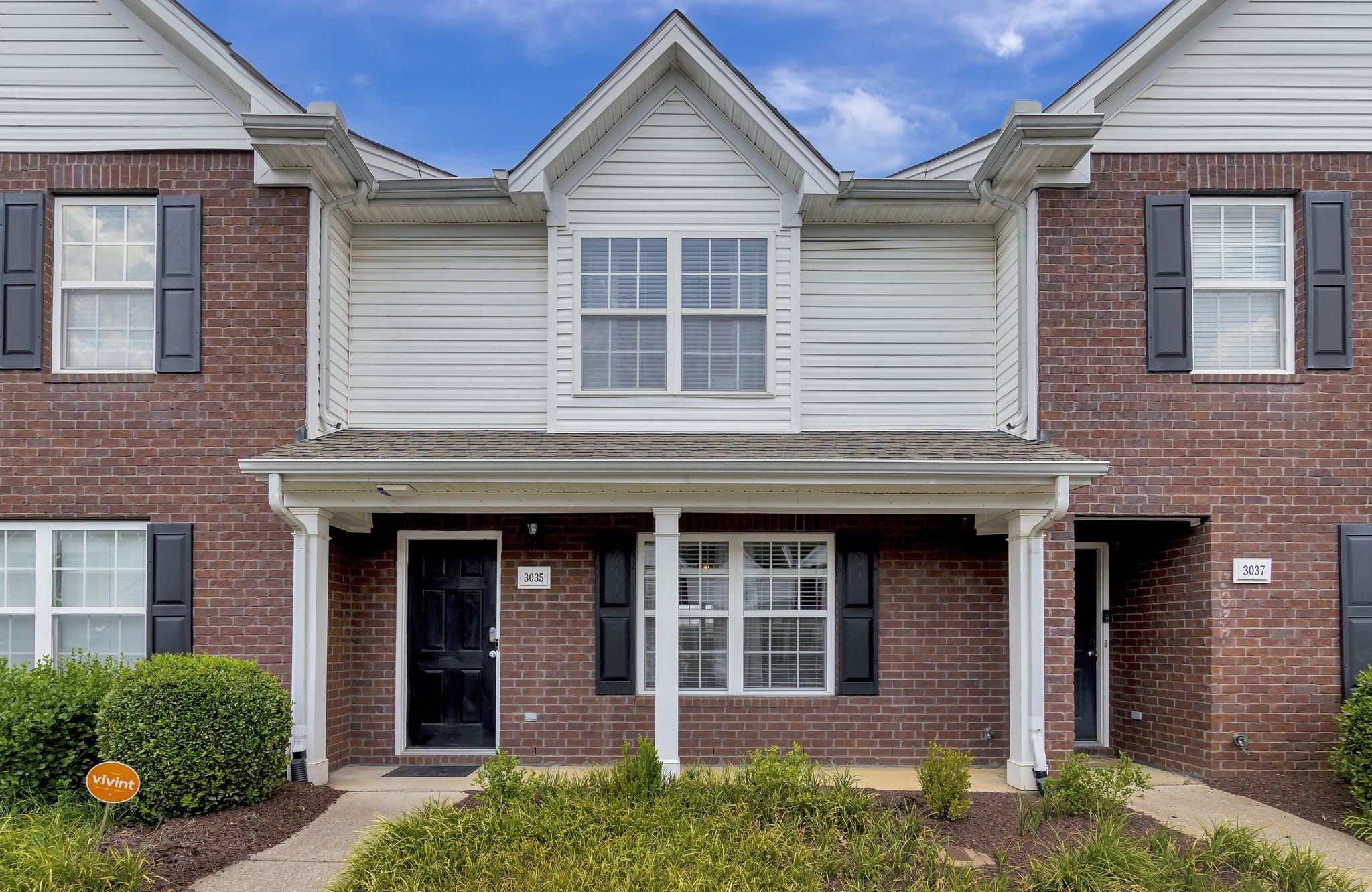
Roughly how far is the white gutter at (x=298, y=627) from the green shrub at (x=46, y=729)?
120cm

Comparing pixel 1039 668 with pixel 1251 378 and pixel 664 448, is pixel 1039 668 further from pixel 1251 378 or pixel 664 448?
pixel 664 448

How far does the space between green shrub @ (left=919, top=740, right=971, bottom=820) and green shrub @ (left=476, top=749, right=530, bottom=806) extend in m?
2.69

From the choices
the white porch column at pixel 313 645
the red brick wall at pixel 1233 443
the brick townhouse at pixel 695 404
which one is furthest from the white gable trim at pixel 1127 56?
the white porch column at pixel 313 645

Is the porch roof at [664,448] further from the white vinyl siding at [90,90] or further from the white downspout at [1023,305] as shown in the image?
the white vinyl siding at [90,90]

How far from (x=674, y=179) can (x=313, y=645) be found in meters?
5.02

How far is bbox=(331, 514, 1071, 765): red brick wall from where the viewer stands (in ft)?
28.6

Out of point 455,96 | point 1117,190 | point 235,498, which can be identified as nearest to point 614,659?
point 235,498

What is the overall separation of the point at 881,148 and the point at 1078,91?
34.6 m

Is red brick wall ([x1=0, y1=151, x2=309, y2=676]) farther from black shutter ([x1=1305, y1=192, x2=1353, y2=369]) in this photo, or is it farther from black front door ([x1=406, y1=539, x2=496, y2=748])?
black shutter ([x1=1305, y1=192, x2=1353, y2=369])

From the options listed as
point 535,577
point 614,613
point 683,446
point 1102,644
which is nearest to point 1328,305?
point 1102,644

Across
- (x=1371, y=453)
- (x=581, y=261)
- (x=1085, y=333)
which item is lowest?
(x=1371, y=453)

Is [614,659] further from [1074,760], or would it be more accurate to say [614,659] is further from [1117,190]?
[1117,190]

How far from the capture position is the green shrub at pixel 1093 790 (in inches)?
256

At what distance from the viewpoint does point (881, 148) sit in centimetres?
4119
